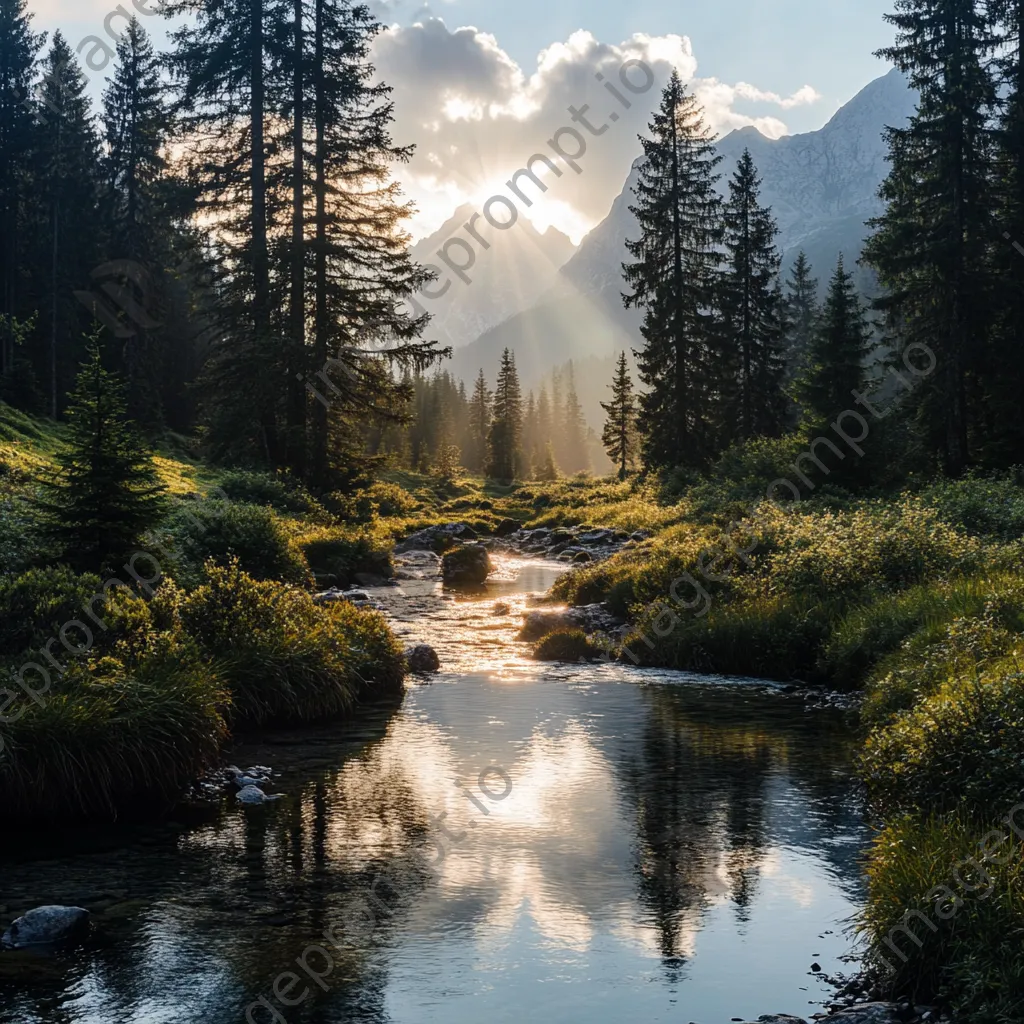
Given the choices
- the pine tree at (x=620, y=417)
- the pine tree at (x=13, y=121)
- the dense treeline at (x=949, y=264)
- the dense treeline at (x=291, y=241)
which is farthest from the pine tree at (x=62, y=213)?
the pine tree at (x=620, y=417)

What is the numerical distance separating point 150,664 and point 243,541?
956 cm

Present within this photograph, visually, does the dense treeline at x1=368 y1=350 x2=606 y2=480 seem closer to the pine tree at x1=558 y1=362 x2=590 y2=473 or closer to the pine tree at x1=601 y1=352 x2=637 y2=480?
the pine tree at x1=558 y1=362 x2=590 y2=473

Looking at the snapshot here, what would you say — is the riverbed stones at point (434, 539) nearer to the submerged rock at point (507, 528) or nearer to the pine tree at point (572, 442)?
the submerged rock at point (507, 528)

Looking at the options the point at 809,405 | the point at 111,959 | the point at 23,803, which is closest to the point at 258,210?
the point at 809,405

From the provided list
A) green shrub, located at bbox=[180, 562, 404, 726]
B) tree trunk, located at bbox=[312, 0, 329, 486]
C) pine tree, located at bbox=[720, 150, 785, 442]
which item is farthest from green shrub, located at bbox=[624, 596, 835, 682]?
pine tree, located at bbox=[720, 150, 785, 442]

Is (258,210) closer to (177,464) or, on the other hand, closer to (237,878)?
(177,464)

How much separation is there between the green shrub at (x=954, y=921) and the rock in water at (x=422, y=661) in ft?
35.7

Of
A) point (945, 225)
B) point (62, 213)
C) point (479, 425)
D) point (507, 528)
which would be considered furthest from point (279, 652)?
point (479, 425)

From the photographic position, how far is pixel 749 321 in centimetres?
5341

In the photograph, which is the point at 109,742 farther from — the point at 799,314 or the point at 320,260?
the point at 799,314

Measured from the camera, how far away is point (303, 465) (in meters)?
34.1

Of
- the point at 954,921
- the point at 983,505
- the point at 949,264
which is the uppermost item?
the point at 949,264

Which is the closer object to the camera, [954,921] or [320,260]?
[954,921]

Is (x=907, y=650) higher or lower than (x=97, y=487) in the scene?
lower
